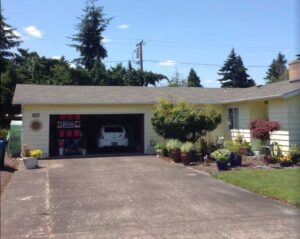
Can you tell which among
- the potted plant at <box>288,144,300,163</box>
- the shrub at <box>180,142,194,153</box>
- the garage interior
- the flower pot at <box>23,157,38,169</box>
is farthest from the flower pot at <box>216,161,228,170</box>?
the garage interior

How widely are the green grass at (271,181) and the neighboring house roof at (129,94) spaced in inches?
194

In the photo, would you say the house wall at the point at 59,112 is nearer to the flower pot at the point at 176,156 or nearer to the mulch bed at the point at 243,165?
the flower pot at the point at 176,156

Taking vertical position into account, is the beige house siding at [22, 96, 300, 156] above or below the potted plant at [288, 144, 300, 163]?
above

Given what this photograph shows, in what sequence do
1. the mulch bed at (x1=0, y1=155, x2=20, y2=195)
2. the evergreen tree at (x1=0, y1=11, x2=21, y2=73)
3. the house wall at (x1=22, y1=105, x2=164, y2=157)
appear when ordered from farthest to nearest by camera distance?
the evergreen tree at (x1=0, y1=11, x2=21, y2=73) < the house wall at (x1=22, y1=105, x2=164, y2=157) < the mulch bed at (x1=0, y1=155, x2=20, y2=195)

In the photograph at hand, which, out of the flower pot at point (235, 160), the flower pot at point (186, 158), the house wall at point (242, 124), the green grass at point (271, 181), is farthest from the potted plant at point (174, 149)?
the house wall at point (242, 124)

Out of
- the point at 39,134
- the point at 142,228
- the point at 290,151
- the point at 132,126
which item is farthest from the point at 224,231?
the point at 132,126

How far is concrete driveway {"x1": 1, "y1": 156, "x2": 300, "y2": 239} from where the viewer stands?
23.2 feet

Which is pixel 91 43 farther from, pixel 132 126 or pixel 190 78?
pixel 132 126

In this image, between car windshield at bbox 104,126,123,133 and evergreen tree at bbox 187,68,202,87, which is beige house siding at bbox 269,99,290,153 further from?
evergreen tree at bbox 187,68,202,87

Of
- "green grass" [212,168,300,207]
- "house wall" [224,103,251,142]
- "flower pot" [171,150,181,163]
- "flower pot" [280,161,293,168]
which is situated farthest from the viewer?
"house wall" [224,103,251,142]

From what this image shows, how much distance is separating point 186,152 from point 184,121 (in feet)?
5.13

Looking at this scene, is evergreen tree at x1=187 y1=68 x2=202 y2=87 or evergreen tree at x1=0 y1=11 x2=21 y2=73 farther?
evergreen tree at x1=187 y1=68 x2=202 y2=87

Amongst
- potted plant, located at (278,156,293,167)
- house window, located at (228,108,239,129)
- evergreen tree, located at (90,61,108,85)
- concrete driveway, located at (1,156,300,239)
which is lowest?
concrete driveway, located at (1,156,300,239)

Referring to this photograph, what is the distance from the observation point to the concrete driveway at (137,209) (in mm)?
7078
